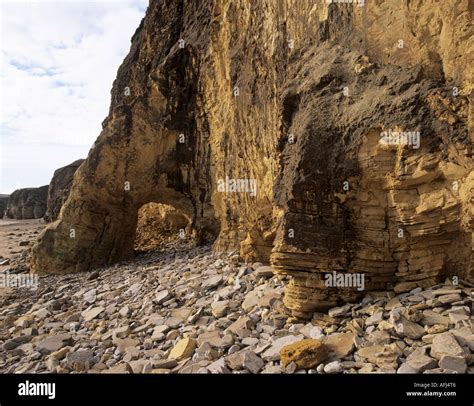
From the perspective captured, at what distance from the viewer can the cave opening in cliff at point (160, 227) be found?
56.0 ft

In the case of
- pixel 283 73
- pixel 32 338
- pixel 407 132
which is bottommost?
pixel 32 338

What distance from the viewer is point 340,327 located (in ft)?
15.7

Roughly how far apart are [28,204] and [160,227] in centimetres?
2907

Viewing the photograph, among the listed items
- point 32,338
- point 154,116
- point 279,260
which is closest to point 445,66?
point 279,260

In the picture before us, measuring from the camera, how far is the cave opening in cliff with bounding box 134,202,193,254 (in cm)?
1707

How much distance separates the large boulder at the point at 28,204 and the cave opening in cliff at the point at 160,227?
1048 inches

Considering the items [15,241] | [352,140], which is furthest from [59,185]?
[352,140]

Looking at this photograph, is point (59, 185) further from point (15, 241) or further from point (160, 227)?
point (160, 227)

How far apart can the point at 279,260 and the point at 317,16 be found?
3908 mm

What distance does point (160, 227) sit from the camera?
1923cm

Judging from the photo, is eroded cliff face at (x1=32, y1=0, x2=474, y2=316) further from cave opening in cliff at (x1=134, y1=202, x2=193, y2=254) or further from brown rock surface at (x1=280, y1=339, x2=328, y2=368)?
cave opening in cliff at (x1=134, y1=202, x2=193, y2=254)

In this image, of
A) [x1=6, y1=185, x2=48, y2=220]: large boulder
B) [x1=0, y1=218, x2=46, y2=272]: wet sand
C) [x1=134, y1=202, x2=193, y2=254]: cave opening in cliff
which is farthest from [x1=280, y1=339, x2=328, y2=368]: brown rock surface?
[x1=6, y1=185, x2=48, y2=220]: large boulder

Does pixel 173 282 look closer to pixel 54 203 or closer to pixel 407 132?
pixel 407 132

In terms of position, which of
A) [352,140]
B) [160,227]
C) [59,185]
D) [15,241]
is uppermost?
[59,185]
